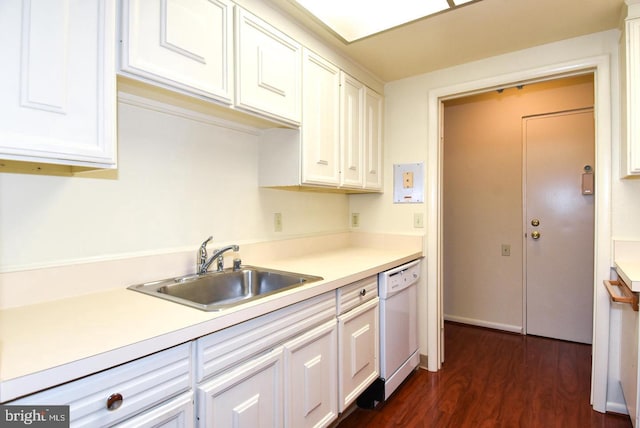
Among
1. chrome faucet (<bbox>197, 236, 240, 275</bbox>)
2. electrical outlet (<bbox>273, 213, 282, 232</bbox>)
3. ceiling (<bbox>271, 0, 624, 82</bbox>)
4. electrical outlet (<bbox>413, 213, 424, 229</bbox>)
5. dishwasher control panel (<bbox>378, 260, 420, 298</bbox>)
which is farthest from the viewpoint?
electrical outlet (<bbox>413, 213, 424, 229</bbox>)

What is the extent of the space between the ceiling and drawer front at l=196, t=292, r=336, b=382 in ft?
4.79

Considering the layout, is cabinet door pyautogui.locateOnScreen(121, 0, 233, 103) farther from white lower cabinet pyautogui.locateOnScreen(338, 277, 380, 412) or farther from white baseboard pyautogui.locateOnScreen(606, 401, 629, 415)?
white baseboard pyautogui.locateOnScreen(606, 401, 629, 415)

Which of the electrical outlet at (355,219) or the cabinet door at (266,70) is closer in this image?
the cabinet door at (266,70)

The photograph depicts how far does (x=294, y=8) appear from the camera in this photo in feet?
5.58

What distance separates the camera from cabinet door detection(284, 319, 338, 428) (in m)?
1.34

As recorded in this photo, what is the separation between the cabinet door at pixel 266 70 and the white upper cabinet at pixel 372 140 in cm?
81

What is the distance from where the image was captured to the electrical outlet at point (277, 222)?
2.14 m

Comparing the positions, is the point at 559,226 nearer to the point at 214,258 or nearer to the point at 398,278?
the point at 398,278

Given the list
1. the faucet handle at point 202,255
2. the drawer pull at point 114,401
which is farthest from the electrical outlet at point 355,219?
the drawer pull at point 114,401

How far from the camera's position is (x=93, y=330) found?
2.99 feet

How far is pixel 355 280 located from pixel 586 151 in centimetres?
252

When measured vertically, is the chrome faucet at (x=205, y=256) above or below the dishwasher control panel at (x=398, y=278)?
above

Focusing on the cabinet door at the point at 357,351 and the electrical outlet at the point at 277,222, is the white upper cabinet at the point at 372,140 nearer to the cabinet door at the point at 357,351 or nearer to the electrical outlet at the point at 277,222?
the electrical outlet at the point at 277,222

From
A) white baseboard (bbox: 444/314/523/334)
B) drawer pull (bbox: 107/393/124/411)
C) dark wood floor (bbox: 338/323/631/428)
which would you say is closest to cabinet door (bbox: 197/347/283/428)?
drawer pull (bbox: 107/393/124/411)
